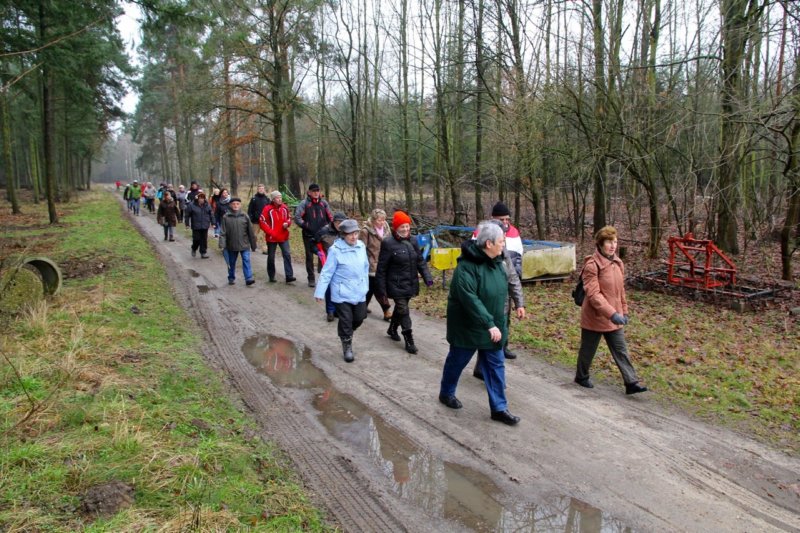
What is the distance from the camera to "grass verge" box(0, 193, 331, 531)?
10.7 ft

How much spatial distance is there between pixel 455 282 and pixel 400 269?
2401 millimetres

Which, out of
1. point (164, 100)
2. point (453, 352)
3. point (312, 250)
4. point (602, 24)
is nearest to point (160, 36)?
point (312, 250)

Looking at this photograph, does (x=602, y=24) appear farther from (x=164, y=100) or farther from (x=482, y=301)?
(x=164, y=100)

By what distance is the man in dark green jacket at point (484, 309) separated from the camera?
16.2ft

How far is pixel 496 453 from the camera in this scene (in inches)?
180

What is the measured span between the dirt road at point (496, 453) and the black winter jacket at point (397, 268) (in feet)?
2.87

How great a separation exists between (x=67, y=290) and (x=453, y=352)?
7.79m

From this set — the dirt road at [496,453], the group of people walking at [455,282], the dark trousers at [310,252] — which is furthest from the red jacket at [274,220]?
the dirt road at [496,453]

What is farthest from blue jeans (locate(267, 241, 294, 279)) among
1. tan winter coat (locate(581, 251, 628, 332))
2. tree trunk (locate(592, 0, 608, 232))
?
tree trunk (locate(592, 0, 608, 232))

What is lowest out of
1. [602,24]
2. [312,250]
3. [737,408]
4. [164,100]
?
[737,408]

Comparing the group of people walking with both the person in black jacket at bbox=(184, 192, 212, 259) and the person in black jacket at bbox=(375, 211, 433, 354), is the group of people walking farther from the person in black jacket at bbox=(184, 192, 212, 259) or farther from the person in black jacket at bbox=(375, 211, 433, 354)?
the person in black jacket at bbox=(184, 192, 212, 259)

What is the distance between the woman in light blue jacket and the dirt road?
0.41 meters

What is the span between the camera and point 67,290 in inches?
374

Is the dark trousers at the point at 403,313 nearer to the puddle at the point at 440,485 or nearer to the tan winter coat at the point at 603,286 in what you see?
the puddle at the point at 440,485
